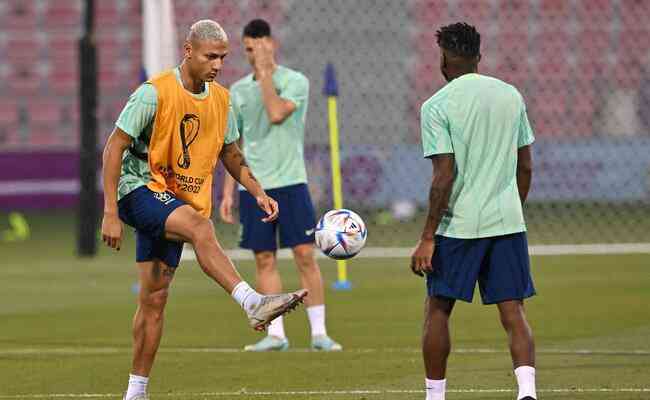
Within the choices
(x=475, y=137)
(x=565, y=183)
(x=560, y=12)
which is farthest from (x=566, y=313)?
(x=560, y=12)

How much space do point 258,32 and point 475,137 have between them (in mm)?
3501

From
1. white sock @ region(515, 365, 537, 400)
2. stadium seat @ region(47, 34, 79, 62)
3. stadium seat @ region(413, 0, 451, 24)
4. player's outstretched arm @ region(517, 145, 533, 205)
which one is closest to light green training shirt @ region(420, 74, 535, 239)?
player's outstretched arm @ region(517, 145, 533, 205)

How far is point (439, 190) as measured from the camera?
A: 21.6 ft

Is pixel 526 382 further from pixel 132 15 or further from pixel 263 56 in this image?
pixel 132 15

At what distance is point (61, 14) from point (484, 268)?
2327 centimetres

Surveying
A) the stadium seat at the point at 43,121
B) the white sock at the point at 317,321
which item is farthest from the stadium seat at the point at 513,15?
the white sock at the point at 317,321

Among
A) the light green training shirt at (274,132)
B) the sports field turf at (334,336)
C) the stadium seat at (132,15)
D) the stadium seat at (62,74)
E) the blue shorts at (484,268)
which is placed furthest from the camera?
the stadium seat at (132,15)

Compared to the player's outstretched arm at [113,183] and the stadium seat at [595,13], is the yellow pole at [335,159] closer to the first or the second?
the player's outstretched arm at [113,183]

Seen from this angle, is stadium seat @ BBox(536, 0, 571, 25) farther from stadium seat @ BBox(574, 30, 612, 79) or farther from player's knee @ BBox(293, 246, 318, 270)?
player's knee @ BBox(293, 246, 318, 270)

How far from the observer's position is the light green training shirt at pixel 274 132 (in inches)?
392

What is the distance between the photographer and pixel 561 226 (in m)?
19.2

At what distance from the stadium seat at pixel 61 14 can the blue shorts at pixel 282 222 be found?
1975cm

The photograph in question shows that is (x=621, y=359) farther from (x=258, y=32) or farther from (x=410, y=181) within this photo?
(x=410, y=181)

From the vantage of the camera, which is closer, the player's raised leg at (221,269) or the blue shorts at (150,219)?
the player's raised leg at (221,269)
